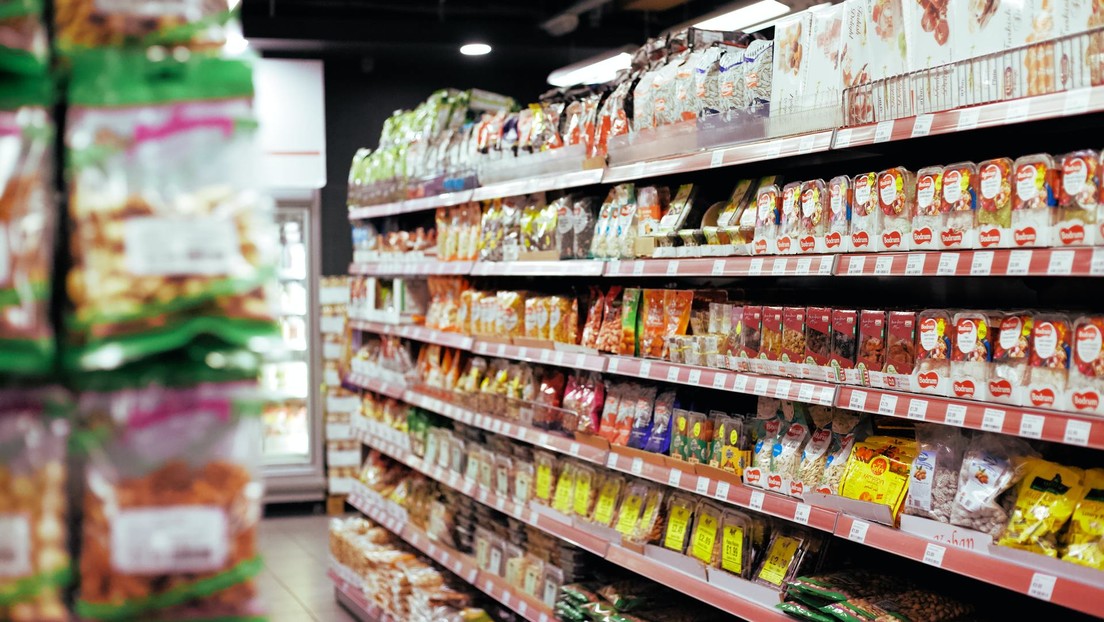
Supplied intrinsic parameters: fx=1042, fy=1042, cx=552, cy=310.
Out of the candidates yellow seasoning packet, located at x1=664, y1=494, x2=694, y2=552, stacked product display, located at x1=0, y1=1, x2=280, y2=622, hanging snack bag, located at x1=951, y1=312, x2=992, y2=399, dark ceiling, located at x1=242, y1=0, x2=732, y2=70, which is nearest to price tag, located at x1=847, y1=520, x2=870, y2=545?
hanging snack bag, located at x1=951, y1=312, x2=992, y2=399

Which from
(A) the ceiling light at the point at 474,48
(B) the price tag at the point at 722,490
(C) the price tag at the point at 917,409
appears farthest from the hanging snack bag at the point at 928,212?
(A) the ceiling light at the point at 474,48

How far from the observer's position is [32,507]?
4.33ft

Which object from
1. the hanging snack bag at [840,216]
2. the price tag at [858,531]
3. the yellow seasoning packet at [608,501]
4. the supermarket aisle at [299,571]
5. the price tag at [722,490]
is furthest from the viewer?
the supermarket aisle at [299,571]

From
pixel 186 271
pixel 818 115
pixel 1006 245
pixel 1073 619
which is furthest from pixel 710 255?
pixel 186 271

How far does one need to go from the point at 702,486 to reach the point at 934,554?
0.95 meters

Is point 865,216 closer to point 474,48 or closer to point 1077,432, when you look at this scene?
point 1077,432

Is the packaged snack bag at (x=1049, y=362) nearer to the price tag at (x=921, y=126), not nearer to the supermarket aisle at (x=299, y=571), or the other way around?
the price tag at (x=921, y=126)

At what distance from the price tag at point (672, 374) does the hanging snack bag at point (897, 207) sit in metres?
0.92

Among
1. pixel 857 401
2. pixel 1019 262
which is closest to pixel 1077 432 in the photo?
pixel 1019 262

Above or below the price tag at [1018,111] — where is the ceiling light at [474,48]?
above

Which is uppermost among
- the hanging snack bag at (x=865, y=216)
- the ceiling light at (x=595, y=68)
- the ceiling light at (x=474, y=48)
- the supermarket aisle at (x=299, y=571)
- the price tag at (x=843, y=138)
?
the ceiling light at (x=474, y=48)

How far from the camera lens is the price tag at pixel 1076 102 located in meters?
2.25

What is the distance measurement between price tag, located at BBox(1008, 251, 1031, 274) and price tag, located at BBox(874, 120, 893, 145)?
1.48 feet

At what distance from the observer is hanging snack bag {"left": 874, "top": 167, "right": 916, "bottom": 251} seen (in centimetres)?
278
